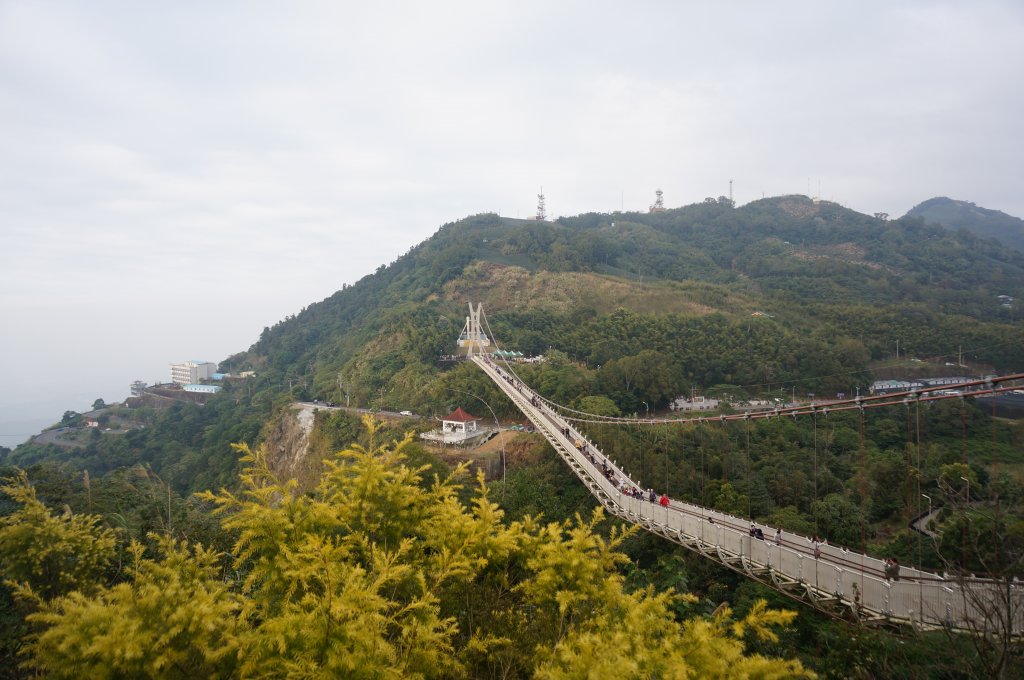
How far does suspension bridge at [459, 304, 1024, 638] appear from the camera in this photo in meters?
6.47

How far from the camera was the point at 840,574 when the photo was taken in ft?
27.0

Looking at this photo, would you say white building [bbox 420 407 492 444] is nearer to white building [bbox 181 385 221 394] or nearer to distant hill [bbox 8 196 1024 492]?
distant hill [bbox 8 196 1024 492]

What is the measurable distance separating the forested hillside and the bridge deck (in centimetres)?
47

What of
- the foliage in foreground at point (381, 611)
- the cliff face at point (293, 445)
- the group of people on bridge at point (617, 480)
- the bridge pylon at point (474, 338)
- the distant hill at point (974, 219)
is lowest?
the cliff face at point (293, 445)

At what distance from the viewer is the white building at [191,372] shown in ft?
252

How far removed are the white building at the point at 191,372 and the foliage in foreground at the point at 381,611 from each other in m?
78.7

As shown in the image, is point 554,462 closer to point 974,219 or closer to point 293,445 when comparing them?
point 293,445

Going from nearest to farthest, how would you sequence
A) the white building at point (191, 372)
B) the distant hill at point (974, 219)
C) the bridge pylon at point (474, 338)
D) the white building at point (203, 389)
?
the bridge pylon at point (474, 338)
the white building at point (203, 389)
the white building at point (191, 372)
the distant hill at point (974, 219)

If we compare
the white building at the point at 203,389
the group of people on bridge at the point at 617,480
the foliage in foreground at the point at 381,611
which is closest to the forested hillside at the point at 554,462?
the foliage in foreground at the point at 381,611

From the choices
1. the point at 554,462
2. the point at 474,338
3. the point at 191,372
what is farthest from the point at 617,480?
the point at 191,372

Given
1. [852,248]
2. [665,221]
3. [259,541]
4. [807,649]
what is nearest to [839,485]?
[807,649]

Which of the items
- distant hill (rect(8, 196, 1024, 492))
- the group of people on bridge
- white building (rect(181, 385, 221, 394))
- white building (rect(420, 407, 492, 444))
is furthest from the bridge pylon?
white building (rect(181, 385, 221, 394))

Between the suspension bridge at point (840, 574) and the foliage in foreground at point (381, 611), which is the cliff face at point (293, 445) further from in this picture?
the foliage in foreground at point (381, 611)

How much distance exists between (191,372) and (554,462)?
7301 cm
